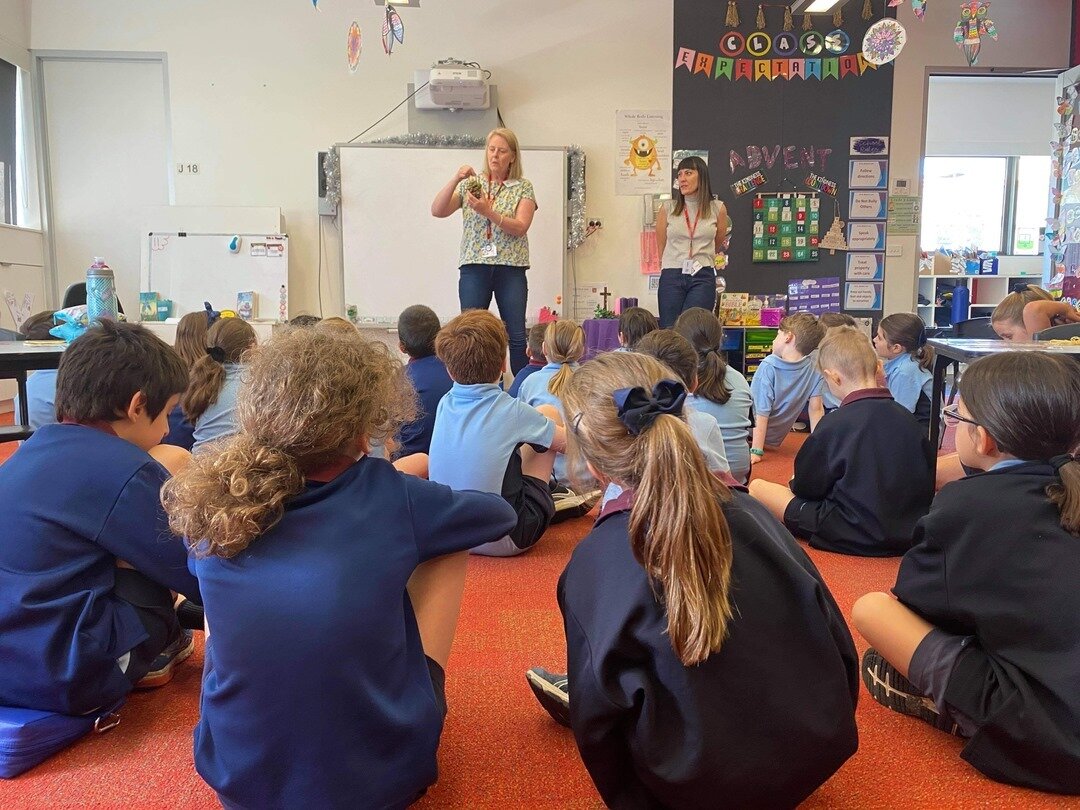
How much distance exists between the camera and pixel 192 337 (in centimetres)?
274

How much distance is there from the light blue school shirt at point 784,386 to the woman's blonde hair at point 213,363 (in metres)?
2.25

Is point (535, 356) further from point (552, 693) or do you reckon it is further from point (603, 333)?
point (552, 693)

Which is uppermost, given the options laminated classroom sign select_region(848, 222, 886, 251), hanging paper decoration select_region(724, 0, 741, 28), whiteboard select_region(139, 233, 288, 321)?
hanging paper decoration select_region(724, 0, 741, 28)

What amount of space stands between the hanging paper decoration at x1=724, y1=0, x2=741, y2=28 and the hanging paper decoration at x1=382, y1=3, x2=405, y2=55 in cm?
235

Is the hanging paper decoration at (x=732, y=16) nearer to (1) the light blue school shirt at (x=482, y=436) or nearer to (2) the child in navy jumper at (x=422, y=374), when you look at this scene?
(2) the child in navy jumper at (x=422, y=374)

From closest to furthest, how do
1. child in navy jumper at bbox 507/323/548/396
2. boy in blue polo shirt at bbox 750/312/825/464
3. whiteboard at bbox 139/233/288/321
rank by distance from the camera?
child in navy jumper at bbox 507/323/548/396 → boy in blue polo shirt at bbox 750/312/825/464 → whiteboard at bbox 139/233/288/321

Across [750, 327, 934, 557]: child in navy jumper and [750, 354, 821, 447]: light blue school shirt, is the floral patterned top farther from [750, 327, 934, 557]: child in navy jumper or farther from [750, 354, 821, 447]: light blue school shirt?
[750, 327, 934, 557]: child in navy jumper

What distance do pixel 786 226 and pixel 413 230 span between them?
9.02 ft

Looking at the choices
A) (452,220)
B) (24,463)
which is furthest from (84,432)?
(452,220)

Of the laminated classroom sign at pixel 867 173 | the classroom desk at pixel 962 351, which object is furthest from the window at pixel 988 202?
the classroom desk at pixel 962 351

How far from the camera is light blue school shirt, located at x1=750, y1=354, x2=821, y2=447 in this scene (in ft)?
11.8

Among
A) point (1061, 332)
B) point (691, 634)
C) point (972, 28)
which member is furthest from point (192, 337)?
point (972, 28)

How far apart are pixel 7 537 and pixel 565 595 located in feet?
2.97

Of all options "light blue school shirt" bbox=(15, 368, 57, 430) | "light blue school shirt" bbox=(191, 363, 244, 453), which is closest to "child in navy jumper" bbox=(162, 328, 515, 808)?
"light blue school shirt" bbox=(191, 363, 244, 453)
